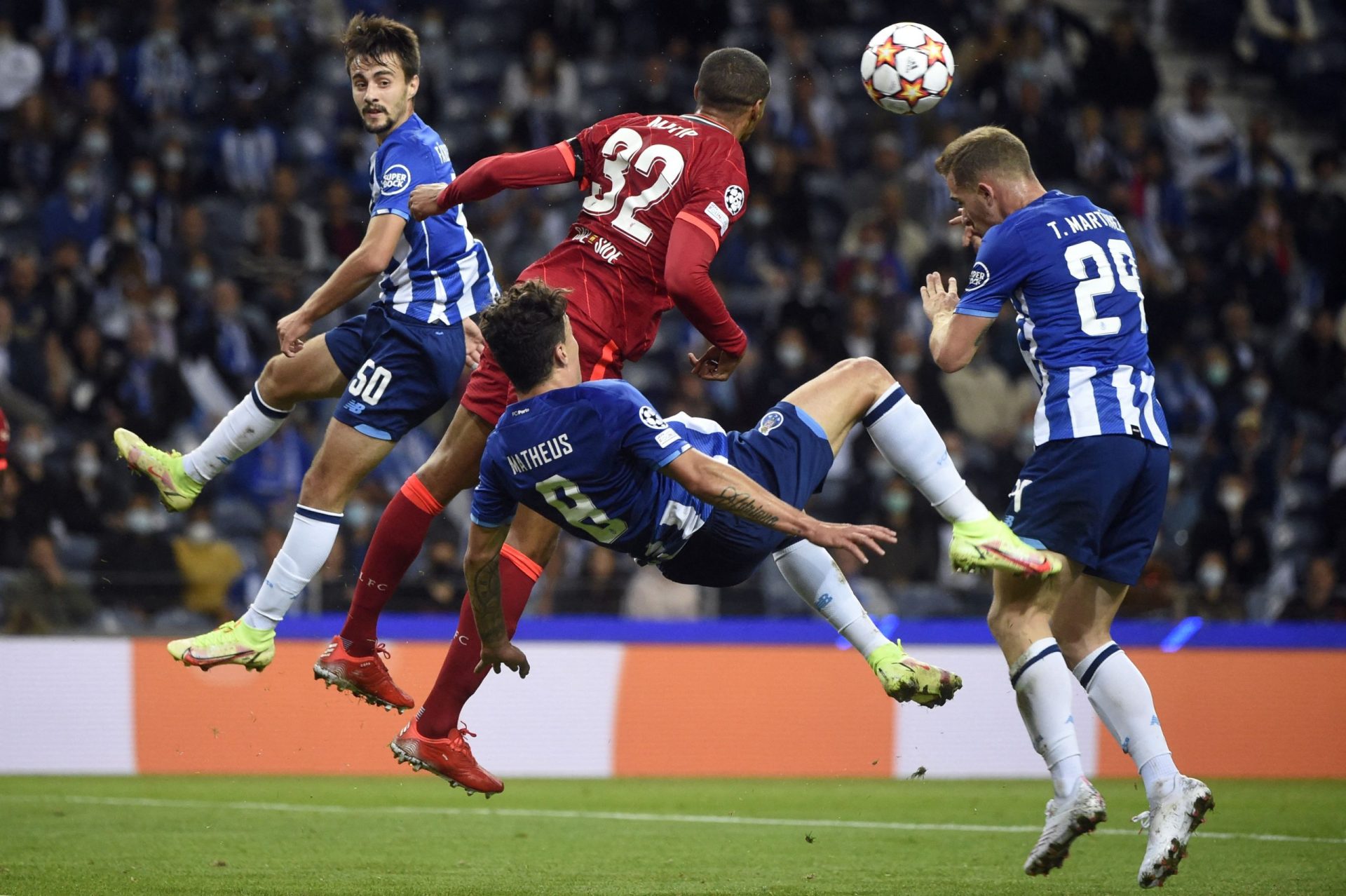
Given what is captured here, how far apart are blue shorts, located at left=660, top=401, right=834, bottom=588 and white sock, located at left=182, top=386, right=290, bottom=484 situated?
2.14 meters

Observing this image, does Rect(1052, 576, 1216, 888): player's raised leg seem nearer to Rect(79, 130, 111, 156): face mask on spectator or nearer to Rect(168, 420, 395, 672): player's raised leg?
Rect(168, 420, 395, 672): player's raised leg

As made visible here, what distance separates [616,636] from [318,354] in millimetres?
4825

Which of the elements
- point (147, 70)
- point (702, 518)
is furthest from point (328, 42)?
point (702, 518)

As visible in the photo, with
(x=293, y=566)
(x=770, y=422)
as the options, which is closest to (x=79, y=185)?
(x=293, y=566)

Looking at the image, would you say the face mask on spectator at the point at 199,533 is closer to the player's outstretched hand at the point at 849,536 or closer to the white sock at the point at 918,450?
the white sock at the point at 918,450

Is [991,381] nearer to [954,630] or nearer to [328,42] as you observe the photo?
[954,630]

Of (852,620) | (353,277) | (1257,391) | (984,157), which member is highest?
(984,157)

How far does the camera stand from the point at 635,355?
715cm

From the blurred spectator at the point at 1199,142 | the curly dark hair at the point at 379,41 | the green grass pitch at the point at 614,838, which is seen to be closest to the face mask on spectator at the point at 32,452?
the green grass pitch at the point at 614,838

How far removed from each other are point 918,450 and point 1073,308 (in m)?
0.79

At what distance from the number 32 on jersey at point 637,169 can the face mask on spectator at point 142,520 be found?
636cm

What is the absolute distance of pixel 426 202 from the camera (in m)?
6.84

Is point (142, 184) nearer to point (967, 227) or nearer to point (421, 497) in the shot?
point (421, 497)

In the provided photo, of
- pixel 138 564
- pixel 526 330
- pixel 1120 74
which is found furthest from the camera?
pixel 1120 74
